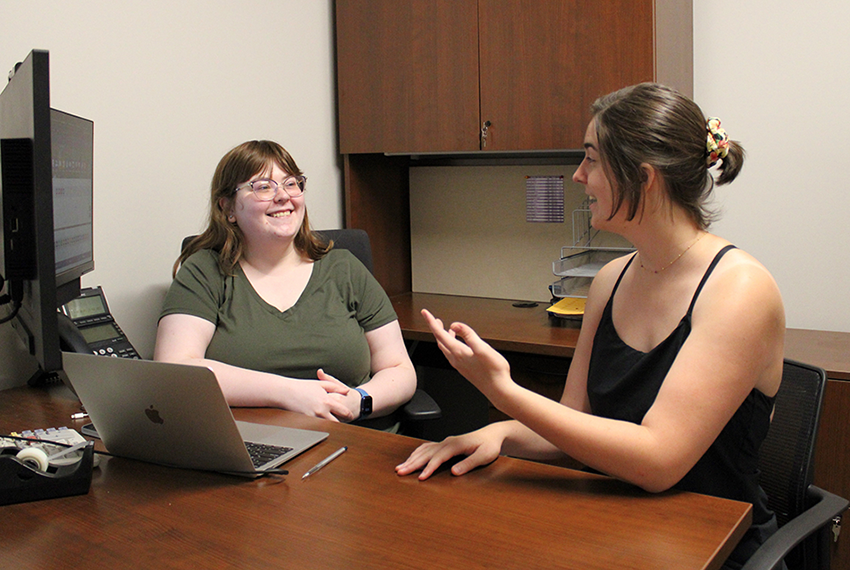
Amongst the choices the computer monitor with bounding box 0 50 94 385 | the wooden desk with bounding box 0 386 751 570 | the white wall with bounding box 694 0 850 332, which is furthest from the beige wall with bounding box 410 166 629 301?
the computer monitor with bounding box 0 50 94 385

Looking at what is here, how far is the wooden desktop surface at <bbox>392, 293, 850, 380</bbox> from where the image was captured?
2.13 metres

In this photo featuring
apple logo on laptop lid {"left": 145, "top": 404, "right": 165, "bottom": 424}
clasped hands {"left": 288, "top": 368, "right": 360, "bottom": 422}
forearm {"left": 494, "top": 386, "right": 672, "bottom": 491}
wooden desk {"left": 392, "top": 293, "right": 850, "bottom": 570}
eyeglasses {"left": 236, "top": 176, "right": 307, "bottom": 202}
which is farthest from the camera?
eyeglasses {"left": 236, "top": 176, "right": 307, "bottom": 202}

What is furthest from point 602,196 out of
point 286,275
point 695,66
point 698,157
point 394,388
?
point 695,66

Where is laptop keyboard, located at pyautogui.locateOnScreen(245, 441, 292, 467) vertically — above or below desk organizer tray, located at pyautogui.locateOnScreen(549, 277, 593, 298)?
below

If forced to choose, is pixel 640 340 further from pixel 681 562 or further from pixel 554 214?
pixel 554 214

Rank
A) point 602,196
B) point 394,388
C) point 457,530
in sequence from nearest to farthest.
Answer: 1. point 457,530
2. point 602,196
3. point 394,388

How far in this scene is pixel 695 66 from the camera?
262 centimetres

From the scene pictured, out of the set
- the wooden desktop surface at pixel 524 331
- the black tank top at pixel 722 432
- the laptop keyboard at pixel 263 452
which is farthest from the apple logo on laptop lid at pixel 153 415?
the wooden desktop surface at pixel 524 331

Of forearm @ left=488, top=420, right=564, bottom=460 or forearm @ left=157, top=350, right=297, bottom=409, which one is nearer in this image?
forearm @ left=488, top=420, right=564, bottom=460

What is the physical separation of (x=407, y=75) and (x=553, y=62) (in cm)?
60

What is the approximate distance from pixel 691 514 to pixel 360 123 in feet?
7.27

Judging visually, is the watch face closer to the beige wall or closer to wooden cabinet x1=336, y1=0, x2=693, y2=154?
wooden cabinet x1=336, y1=0, x2=693, y2=154

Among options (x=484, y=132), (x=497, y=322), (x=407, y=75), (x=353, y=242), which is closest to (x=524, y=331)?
(x=497, y=322)

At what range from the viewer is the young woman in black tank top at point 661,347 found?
117 cm
